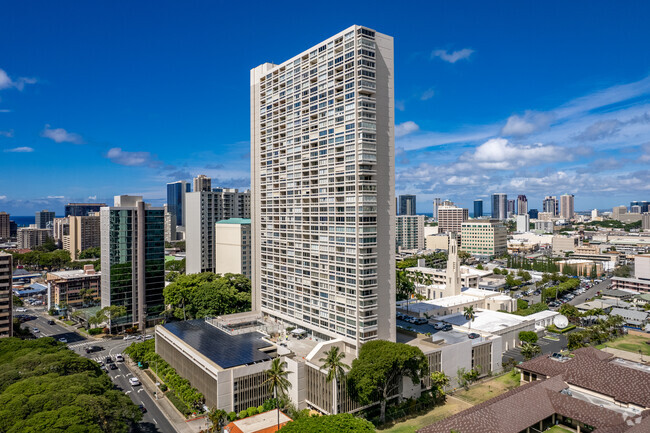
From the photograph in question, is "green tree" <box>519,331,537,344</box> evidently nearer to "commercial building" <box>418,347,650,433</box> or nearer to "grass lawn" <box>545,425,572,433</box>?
"commercial building" <box>418,347,650,433</box>

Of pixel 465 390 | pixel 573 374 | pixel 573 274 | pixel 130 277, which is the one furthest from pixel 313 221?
pixel 573 274

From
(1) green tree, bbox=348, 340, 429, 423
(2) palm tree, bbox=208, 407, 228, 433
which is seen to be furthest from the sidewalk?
(1) green tree, bbox=348, 340, 429, 423

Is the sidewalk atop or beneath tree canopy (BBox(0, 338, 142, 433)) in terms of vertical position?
beneath

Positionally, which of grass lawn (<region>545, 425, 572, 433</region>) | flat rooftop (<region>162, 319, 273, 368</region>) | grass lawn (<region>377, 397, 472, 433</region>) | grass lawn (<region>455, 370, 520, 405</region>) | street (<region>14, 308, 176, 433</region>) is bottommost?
street (<region>14, 308, 176, 433</region>)

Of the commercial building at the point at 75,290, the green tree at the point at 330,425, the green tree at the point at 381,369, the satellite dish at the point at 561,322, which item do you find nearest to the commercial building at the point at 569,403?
the green tree at the point at 330,425

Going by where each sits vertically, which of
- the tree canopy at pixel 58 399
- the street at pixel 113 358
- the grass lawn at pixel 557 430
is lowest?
the street at pixel 113 358

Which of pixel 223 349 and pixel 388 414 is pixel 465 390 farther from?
pixel 223 349

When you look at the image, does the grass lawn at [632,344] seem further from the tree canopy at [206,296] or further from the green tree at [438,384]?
the tree canopy at [206,296]

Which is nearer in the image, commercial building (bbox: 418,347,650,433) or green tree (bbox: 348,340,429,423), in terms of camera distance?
commercial building (bbox: 418,347,650,433)
